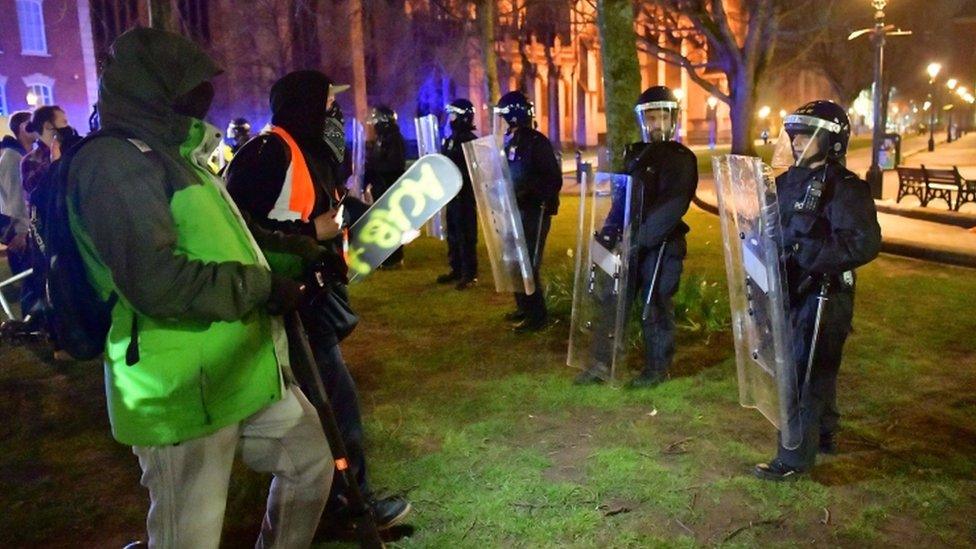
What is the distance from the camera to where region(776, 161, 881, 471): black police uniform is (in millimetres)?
3742

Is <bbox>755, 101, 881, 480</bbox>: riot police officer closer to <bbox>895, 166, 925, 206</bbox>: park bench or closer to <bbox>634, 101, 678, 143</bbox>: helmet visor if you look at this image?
<bbox>634, 101, 678, 143</bbox>: helmet visor

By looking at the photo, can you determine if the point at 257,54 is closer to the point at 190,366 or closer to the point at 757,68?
the point at 757,68

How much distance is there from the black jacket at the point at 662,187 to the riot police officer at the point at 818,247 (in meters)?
1.08

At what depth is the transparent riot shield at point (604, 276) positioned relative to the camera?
519cm

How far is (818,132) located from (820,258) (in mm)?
608

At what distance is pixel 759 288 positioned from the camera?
4.00 meters

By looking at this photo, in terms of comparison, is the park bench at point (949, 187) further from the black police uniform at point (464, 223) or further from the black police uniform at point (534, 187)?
the black police uniform at point (534, 187)

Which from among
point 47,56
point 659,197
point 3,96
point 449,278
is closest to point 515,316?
point 449,278

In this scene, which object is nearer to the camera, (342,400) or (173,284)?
(173,284)

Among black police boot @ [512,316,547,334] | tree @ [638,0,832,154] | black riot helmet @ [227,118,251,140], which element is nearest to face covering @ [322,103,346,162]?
black police boot @ [512,316,547,334]

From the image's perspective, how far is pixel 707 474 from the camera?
4238 millimetres

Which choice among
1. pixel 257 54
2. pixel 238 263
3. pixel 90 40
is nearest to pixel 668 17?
pixel 257 54

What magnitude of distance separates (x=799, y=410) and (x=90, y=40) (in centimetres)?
3947

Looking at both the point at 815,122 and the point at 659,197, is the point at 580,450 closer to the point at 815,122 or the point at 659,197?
the point at 659,197
